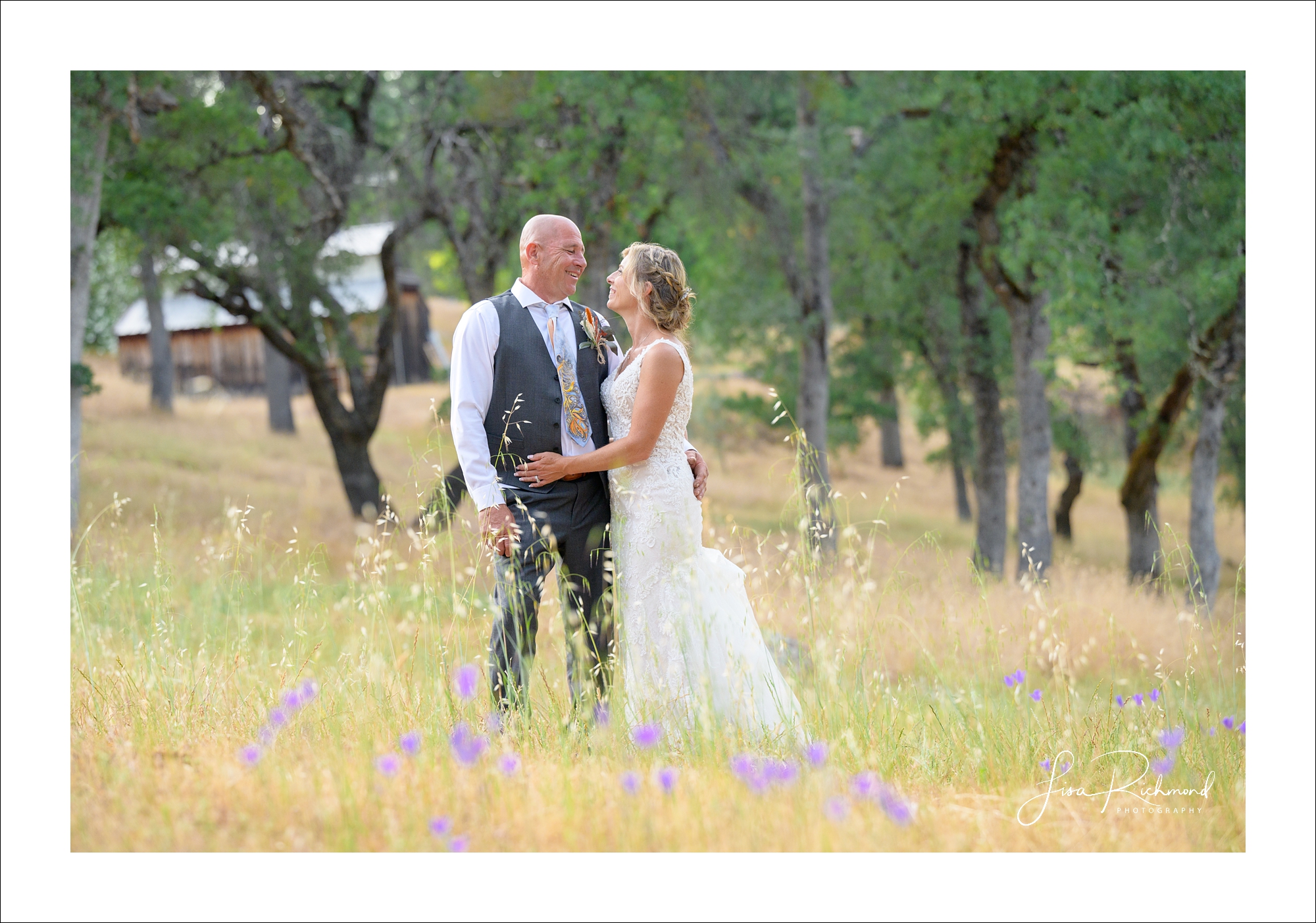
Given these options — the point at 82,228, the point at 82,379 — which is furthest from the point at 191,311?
the point at 82,228

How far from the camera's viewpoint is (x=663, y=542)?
11.1 ft

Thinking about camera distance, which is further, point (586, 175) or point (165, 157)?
point (586, 175)

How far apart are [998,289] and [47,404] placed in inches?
360

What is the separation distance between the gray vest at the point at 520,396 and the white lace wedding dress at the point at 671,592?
23 cm

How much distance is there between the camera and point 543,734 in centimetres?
313

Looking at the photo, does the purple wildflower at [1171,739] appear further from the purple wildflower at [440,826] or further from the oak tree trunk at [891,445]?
the oak tree trunk at [891,445]

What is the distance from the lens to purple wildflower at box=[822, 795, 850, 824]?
105 inches

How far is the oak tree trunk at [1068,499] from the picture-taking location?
16.2 meters

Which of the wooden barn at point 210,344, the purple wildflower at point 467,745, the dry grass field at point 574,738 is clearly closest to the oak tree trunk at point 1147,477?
the dry grass field at point 574,738

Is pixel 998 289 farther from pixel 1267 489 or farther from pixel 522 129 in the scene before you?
pixel 1267 489

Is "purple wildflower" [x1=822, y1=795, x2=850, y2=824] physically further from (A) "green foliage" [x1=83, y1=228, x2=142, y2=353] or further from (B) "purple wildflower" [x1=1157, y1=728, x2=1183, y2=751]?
(A) "green foliage" [x1=83, y1=228, x2=142, y2=353]

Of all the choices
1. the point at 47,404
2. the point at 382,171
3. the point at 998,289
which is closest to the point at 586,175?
the point at 382,171

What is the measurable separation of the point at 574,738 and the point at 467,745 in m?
0.59

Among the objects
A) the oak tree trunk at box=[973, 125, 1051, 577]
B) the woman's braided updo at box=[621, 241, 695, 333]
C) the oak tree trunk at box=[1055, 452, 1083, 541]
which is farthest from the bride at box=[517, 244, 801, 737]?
the oak tree trunk at box=[1055, 452, 1083, 541]
